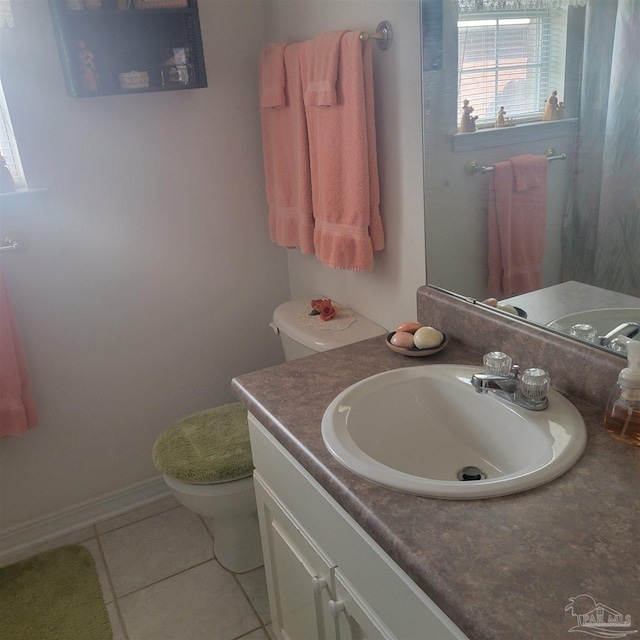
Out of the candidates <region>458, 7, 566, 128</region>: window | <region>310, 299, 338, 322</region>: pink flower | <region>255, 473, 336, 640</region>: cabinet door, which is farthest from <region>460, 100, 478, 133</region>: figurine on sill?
<region>255, 473, 336, 640</region>: cabinet door

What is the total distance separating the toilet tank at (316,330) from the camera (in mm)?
1862

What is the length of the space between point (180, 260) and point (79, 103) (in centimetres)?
60

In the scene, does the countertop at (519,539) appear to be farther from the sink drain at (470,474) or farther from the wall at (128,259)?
the wall at (128,259)

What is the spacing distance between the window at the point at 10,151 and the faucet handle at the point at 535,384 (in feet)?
5.23

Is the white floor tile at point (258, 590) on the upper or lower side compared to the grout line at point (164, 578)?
lower

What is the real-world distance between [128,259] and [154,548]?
3.32 feet

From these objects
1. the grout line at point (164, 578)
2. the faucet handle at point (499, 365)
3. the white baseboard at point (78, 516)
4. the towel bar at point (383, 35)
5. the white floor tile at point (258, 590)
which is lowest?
the white floor tile at point (258, 590)

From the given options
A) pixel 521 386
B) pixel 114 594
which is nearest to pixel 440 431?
pixel 521 386

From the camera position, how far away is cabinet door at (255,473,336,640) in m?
1.21

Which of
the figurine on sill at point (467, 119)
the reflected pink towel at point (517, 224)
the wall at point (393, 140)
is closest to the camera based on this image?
the reflected pink towel at point (517, 224)

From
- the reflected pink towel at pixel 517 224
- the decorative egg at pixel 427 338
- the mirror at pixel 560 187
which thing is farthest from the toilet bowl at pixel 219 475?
the reflected pink towel at pixel 517 224

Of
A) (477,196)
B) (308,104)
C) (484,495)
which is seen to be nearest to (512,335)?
(477,196)

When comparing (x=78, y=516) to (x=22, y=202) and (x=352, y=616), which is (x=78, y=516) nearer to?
(x=22, y=202)

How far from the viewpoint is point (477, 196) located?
1417 millimetres
